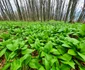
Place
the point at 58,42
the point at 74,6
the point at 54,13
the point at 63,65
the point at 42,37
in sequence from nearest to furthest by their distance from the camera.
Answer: the point at 63,65 < the point at 58,42 < the point at 42,37 < the point at 74,6 < the point at 54,13

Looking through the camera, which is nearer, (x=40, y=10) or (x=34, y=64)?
(x=34, y=64)

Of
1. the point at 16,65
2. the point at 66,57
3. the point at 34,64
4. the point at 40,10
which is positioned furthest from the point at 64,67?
the point at 40,10

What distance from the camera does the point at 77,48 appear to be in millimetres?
1306

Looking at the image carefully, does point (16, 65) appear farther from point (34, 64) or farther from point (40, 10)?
point (40, 10)

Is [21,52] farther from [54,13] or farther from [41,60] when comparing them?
[54,13]

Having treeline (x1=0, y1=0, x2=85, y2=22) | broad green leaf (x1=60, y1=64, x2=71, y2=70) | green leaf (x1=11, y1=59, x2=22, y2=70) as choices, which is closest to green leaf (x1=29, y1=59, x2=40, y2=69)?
green leaf (x1=11, y1=59, x2=22, y2=70)

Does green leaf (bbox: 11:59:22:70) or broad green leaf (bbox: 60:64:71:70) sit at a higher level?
green leaf (bbox: 11:59:22:70)

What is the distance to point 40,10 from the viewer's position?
851 centimetres

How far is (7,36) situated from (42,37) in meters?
0.45

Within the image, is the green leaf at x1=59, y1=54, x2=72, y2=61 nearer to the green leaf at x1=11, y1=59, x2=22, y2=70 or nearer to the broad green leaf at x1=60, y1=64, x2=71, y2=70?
the broad green leaf at x1=60, y1=64, x2=71, y2=70

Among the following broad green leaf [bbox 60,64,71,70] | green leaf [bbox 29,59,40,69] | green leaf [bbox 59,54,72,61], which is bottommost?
broad green leaf [bbox 60,64,71,70]

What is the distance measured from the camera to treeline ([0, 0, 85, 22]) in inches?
320

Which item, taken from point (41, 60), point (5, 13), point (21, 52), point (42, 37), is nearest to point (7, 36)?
point (42, 37)

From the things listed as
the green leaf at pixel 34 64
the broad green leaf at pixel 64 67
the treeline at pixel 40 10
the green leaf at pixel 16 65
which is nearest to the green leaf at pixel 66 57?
the broad green leaf at pixel 64 67
